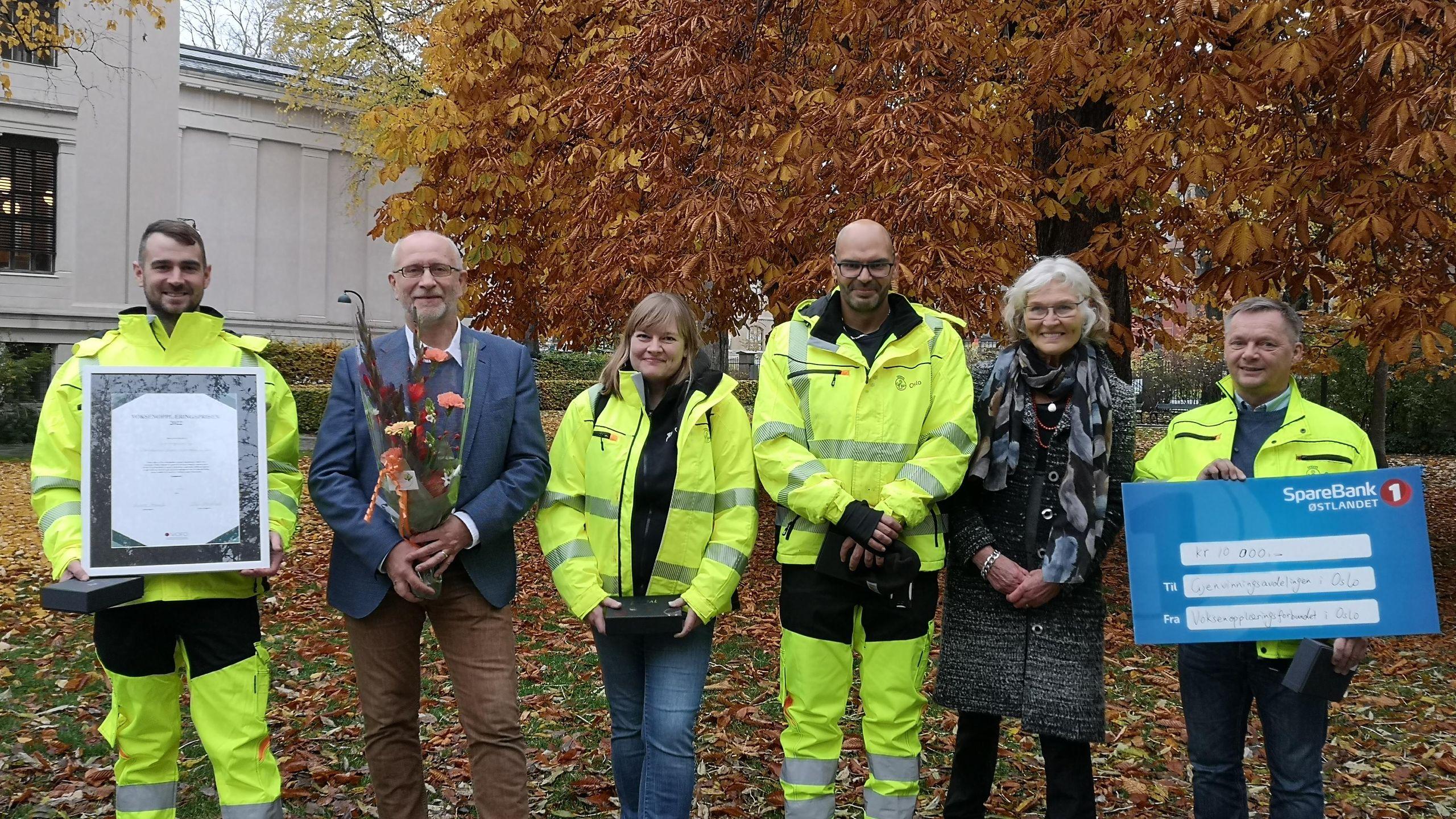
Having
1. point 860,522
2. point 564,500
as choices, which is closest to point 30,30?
point 564,500

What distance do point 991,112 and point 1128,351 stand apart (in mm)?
2372

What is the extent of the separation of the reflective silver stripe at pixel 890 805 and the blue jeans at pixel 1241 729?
97cm

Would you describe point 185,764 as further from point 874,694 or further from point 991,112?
point 991,112

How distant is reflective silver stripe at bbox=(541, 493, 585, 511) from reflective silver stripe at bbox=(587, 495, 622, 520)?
0.13ft

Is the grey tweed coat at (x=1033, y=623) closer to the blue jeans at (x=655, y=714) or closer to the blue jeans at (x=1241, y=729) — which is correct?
the blue jeans at (x=1241, y=729)

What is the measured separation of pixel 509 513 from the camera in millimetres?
3574

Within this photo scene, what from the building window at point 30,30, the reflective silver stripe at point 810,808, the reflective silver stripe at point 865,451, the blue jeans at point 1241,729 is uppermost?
the building window at point 30,30

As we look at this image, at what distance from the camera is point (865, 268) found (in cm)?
371

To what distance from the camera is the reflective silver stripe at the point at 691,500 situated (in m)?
3.64

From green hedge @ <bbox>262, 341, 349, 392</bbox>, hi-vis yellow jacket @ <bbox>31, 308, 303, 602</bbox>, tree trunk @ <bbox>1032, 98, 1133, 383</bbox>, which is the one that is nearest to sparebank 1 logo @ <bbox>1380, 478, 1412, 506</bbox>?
hi-vis yellow jacket @ <bbox>31, 308, 303, 602</bbox>

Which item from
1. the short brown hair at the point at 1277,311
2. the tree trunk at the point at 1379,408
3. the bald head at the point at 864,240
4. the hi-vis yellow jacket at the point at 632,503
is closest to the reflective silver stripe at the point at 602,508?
the hi-vis yellow jacket at the point at 632,503

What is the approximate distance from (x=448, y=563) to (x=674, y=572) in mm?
766

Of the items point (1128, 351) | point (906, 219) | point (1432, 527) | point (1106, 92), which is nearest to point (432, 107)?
point (906, 219)

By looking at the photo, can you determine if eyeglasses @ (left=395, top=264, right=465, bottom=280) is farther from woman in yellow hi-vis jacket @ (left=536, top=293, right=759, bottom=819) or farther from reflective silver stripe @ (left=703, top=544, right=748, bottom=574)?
reflective silver stripe @ (left=703, top=544, right=748, bottom=574)
